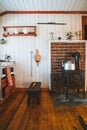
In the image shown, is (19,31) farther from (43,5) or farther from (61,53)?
(61,53)

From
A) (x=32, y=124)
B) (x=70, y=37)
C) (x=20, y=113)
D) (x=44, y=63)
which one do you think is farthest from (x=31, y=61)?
(x=32, y=124)

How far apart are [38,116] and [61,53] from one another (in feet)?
9.81

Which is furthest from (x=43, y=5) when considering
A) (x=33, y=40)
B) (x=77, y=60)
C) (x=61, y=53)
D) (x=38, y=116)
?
(x=38, y=116)

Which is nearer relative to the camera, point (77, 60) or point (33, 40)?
point (77, 60)

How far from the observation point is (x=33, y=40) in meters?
6.54

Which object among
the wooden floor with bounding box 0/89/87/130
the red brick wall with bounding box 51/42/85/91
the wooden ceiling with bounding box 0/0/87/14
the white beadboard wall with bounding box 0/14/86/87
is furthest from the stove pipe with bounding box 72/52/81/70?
the wooden floor with bounding box 0/89/87/130

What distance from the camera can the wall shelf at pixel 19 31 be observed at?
6402 mm

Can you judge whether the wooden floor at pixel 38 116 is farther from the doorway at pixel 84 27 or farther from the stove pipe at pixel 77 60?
the doorway at pixel 84 27

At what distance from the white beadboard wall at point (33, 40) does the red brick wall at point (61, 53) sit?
379 mm

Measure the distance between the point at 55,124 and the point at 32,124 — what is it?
397mm

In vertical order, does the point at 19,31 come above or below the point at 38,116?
above

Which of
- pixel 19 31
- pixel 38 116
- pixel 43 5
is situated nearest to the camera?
pixel 38 116

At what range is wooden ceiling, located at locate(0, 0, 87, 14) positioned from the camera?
17.8ft

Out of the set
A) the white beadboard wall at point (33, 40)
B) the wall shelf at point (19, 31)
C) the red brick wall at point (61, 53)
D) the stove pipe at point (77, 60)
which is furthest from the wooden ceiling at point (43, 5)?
the stove pipe at point (77, 60)
